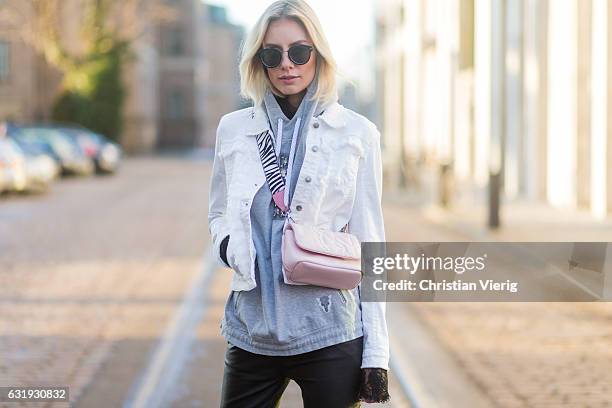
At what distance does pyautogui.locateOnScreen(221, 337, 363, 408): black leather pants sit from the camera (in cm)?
276

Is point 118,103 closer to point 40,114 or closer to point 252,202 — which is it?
point 40,114

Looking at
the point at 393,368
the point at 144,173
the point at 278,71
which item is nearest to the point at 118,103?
the point at 144,173

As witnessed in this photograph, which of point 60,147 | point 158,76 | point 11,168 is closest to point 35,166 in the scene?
point 11,168

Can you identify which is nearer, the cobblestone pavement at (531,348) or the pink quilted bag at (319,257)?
the pink quilted bag at (319,257)

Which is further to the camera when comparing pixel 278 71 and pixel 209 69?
pixel 209 69

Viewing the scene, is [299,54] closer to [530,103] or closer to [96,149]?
[530,103]

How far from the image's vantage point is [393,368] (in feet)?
21.9

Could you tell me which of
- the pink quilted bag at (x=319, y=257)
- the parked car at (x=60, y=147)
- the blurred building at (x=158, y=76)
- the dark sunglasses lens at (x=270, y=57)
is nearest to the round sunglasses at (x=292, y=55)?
the dark sunglasses lens at (x=270, y=57)

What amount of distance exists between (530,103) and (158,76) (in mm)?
58679

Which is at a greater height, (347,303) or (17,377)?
(347,303)

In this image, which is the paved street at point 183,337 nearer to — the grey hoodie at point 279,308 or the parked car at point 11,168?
the grey hoodie at point 279,308

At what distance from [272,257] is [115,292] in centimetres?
744

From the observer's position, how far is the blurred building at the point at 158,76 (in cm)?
4962

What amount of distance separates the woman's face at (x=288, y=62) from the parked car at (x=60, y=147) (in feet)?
90.7
